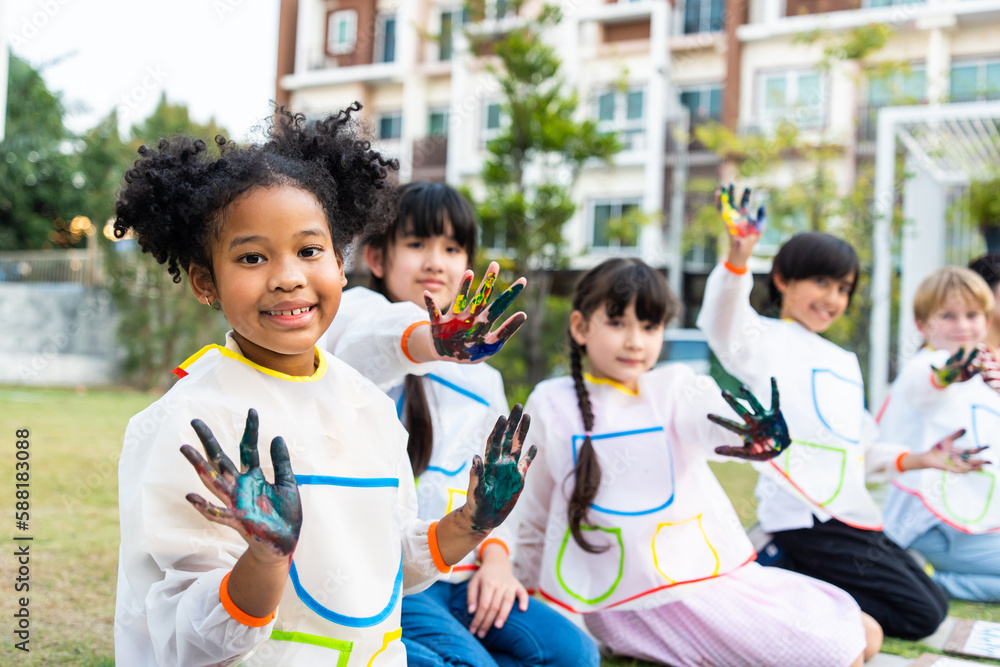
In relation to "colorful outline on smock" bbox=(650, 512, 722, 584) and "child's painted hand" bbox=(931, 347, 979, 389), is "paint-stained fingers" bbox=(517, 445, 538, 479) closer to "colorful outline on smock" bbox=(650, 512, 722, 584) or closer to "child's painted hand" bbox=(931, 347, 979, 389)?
"colorful outline on smock" bbox=(650, 512, 722, 584)

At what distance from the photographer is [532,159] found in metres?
8.91

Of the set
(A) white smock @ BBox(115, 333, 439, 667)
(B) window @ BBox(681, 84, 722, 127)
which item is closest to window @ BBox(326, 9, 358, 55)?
(B) window @ BBox(681, 84, 722, 127)

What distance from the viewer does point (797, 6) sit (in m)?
15.9

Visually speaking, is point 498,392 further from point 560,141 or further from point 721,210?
point 560,141

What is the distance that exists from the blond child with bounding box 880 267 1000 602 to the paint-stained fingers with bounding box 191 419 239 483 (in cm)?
306

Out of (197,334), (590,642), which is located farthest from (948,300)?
(197,334)

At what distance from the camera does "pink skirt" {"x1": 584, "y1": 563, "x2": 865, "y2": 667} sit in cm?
226

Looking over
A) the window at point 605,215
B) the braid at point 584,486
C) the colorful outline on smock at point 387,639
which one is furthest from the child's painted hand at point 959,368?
the window at point 605,215

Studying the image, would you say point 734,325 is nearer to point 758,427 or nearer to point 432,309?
→ point 758,427

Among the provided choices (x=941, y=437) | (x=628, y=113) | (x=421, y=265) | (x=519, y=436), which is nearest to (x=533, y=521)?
(x=421, y=265)

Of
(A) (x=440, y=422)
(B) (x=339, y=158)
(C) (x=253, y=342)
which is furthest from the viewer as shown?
(A) (x=440, y=422)

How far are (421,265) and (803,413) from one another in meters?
1.45

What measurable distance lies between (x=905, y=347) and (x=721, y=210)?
4.51 m

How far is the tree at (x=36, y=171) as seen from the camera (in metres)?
12.5
